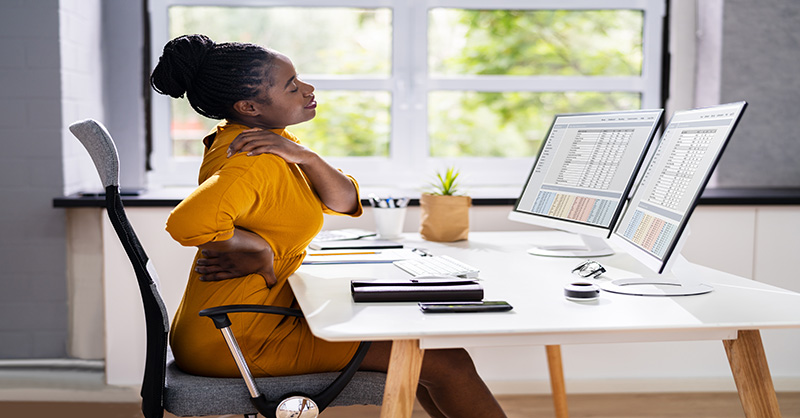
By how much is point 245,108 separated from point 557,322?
33.7 inches

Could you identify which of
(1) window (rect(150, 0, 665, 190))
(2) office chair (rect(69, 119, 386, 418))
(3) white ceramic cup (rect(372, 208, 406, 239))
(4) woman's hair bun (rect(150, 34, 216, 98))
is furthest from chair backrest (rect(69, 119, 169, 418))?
(1) window (rect(150, 0, 665, 190))

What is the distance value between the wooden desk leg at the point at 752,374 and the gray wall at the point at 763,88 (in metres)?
1.75

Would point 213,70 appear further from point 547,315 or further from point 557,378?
point 557,378

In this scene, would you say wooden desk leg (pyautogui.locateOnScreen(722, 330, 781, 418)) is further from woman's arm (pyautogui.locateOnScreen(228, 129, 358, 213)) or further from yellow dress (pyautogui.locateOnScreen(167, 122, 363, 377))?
woman's arm (pyautogui.locateOnScreen(228, 129, 358, 213))

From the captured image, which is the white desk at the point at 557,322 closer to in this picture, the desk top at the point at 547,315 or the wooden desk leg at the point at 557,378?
the desk top at the point at 547,315

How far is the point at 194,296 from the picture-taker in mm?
1616

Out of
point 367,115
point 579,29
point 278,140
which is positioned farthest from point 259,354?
point 579,29

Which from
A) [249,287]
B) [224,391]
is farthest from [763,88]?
[224,391]

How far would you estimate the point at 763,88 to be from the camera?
2926 millimetres

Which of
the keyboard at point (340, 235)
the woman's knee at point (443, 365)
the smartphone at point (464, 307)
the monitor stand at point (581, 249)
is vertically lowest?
the woman's knee at point (443, 365)

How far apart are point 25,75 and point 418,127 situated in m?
1.47

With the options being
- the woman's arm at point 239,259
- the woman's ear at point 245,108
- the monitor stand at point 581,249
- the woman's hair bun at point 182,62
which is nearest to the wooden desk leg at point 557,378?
the monitor stand at point 581,249

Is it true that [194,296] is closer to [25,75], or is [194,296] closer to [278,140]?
[278,140]

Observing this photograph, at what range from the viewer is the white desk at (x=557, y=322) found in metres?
1.25
